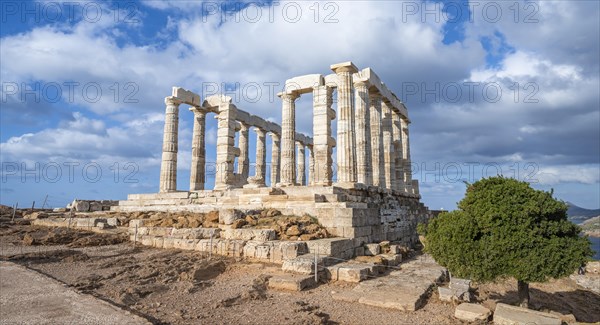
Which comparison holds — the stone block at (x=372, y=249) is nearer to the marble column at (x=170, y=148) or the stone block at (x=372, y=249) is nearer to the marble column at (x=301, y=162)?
the marble column at (x=170, y=148)

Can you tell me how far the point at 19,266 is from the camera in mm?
9086

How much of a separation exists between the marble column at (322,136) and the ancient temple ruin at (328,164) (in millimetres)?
55

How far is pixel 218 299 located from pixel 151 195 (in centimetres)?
1684

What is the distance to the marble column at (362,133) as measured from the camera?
66.2 ft

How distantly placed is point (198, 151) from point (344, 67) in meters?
12.7

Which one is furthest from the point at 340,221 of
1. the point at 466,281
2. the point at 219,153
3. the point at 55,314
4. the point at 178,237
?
the point at 219,153

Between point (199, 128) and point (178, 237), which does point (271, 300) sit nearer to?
point (178, 237)

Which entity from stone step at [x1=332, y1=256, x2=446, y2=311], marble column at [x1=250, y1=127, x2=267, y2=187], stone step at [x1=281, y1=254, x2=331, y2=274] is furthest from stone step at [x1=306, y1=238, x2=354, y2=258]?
marble column at [x1=250, y1=127, x2=267, y2=187]

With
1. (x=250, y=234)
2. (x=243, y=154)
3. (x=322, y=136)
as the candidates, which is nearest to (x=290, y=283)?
(x=250, y=234)

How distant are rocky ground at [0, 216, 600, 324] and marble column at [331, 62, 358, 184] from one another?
8460mm

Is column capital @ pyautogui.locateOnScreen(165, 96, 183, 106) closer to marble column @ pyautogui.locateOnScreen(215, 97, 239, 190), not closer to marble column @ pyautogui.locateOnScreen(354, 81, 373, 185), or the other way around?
marble column @ pyautogui.locateOnScreen(215, 97, 239, 190)

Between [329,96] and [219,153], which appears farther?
[219,153]

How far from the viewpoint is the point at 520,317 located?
6543 millimetres

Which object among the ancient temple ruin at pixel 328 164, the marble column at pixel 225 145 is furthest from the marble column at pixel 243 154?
the marble column at pixel 225 145
